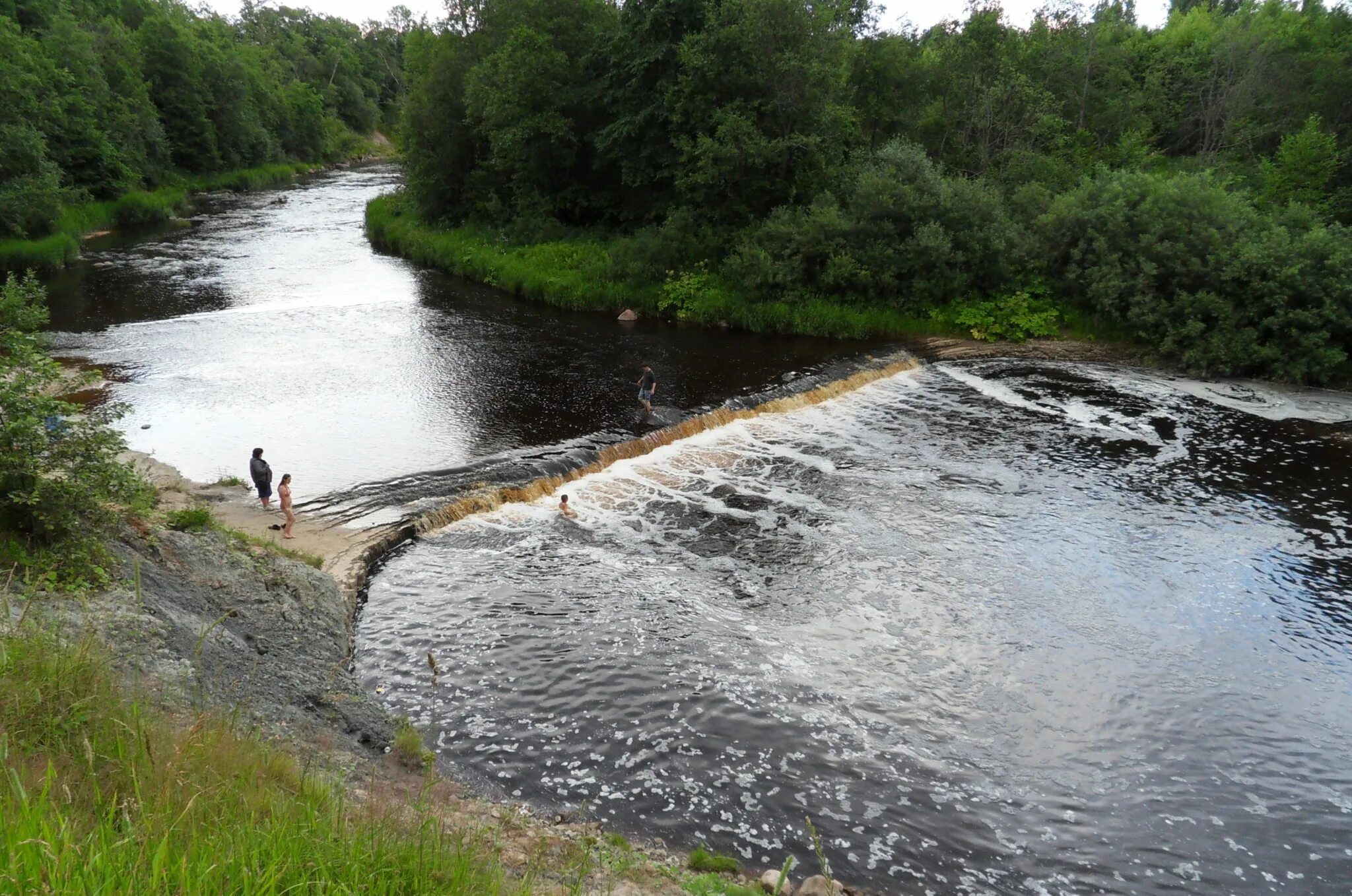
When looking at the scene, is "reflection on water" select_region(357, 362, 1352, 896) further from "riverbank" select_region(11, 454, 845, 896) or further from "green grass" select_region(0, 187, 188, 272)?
"green grass" select_region(0, 187, 188, 272)

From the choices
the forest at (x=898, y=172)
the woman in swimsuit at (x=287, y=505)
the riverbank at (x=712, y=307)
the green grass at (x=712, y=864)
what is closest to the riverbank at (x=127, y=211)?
the forest at (x=898, y=172)

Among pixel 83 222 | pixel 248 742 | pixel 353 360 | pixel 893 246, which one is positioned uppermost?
pixel 893 246

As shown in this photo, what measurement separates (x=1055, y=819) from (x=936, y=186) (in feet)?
83.4

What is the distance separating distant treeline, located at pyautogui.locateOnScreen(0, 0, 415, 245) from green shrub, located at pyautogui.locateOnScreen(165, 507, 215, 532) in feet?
110

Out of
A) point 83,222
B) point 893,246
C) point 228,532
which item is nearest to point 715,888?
point 228,532

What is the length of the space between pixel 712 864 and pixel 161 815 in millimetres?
6001

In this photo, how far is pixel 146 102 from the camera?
56.5 m

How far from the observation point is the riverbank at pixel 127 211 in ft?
119

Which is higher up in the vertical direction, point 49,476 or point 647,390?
point 49,476

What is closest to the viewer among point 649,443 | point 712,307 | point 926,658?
point 926,658

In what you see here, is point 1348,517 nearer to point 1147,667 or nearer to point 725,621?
point 1147,667

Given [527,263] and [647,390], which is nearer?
[647,390]

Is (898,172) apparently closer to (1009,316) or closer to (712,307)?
(1009,316)

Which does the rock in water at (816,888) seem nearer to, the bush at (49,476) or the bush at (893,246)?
the bush at (49,476)
